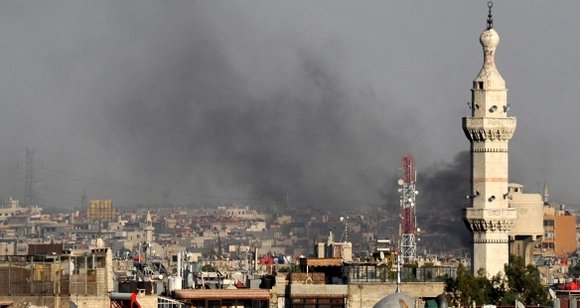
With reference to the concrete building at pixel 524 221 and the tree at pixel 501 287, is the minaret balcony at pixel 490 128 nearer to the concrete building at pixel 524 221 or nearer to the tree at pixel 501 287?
the concrete building at pixel 524 221

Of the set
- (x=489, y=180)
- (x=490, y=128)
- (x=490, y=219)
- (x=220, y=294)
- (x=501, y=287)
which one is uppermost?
(x=490, y=128)

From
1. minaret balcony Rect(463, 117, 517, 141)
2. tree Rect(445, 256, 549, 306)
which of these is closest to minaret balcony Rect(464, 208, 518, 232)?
minaret balcony Rect(463, 117, 517, 141)

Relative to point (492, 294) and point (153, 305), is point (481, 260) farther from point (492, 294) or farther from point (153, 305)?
point (153, 305)

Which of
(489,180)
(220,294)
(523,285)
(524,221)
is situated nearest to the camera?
(220,294)

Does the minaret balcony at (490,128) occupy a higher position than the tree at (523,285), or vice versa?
the minaret balcony at (490,128)

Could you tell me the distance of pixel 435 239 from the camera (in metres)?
138

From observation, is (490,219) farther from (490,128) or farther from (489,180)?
(490,128)

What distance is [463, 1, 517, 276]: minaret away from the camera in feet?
307

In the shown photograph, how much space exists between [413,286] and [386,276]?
93 centimetres

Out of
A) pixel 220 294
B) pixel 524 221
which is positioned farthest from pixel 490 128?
pixel 220 294

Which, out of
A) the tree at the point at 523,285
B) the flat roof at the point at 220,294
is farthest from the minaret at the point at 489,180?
the flat roof at the point at 220,294

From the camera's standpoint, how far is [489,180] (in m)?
93.6

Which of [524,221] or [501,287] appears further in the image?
[524,221]

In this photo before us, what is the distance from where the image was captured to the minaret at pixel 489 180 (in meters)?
93.6
